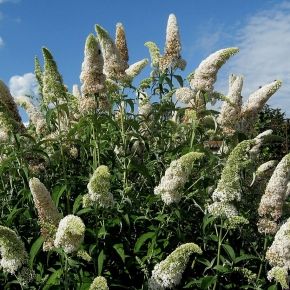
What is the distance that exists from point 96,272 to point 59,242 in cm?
73

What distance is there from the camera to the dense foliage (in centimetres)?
447

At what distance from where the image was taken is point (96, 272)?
4660mm

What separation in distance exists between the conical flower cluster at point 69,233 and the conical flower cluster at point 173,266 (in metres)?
0.63

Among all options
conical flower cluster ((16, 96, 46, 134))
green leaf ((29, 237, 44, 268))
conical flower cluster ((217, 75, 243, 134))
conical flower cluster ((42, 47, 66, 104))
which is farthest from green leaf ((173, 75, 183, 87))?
green leaf ((29, 237, 44, 268))

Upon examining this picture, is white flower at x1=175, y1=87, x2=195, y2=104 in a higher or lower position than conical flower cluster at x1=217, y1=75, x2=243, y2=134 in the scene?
higher

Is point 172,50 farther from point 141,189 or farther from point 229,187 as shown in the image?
point 229,187

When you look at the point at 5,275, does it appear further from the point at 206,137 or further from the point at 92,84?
the point at 206,137

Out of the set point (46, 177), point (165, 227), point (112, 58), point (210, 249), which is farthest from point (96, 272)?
point (112, 58)

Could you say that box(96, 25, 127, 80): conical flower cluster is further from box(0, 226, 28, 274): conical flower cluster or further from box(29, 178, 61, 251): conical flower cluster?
box(0, 226, 28, 274): conical flower cluster

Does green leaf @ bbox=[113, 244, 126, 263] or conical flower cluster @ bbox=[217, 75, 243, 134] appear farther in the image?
conical flower cluster @ bbox=[217, 75, 243, 134]

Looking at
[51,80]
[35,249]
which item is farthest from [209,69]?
[35,249]

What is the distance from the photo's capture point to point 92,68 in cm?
533

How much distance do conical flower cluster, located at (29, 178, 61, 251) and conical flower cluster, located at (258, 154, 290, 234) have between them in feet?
5.49

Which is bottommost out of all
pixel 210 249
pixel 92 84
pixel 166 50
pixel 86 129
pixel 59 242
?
pixel 210 249
